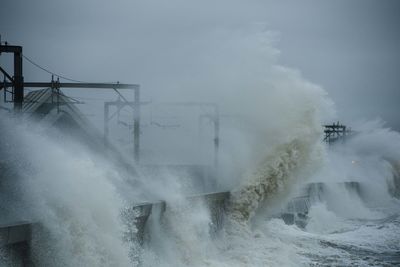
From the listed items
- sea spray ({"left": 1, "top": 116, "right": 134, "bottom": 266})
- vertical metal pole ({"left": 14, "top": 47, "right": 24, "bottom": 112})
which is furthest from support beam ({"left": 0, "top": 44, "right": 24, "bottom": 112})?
sea spray ({"left": 1, "top": 116, "right": 134, "bottom": 266})

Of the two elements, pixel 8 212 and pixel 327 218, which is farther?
pixel 327 218

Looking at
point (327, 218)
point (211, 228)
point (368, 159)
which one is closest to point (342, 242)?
point (211, 228)

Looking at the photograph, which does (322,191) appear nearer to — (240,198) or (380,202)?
(380,202)

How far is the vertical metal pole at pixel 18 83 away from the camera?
17625 millimetres

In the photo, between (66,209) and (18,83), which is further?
(18,83)

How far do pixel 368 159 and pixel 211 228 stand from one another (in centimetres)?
3523

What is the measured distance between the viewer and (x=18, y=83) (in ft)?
58.9

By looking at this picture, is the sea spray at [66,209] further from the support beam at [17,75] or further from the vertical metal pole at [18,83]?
the support beam at [17,75]

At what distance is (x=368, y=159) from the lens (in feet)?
155

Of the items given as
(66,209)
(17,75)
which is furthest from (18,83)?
(66,209)

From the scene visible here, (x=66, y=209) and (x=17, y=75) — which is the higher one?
(x=17, y=75)

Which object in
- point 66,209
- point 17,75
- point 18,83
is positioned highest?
point 17,75

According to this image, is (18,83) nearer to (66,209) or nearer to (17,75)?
(17,75)

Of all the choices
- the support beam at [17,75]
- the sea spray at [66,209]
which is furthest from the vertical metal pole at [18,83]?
the sea spray at [66,209]
